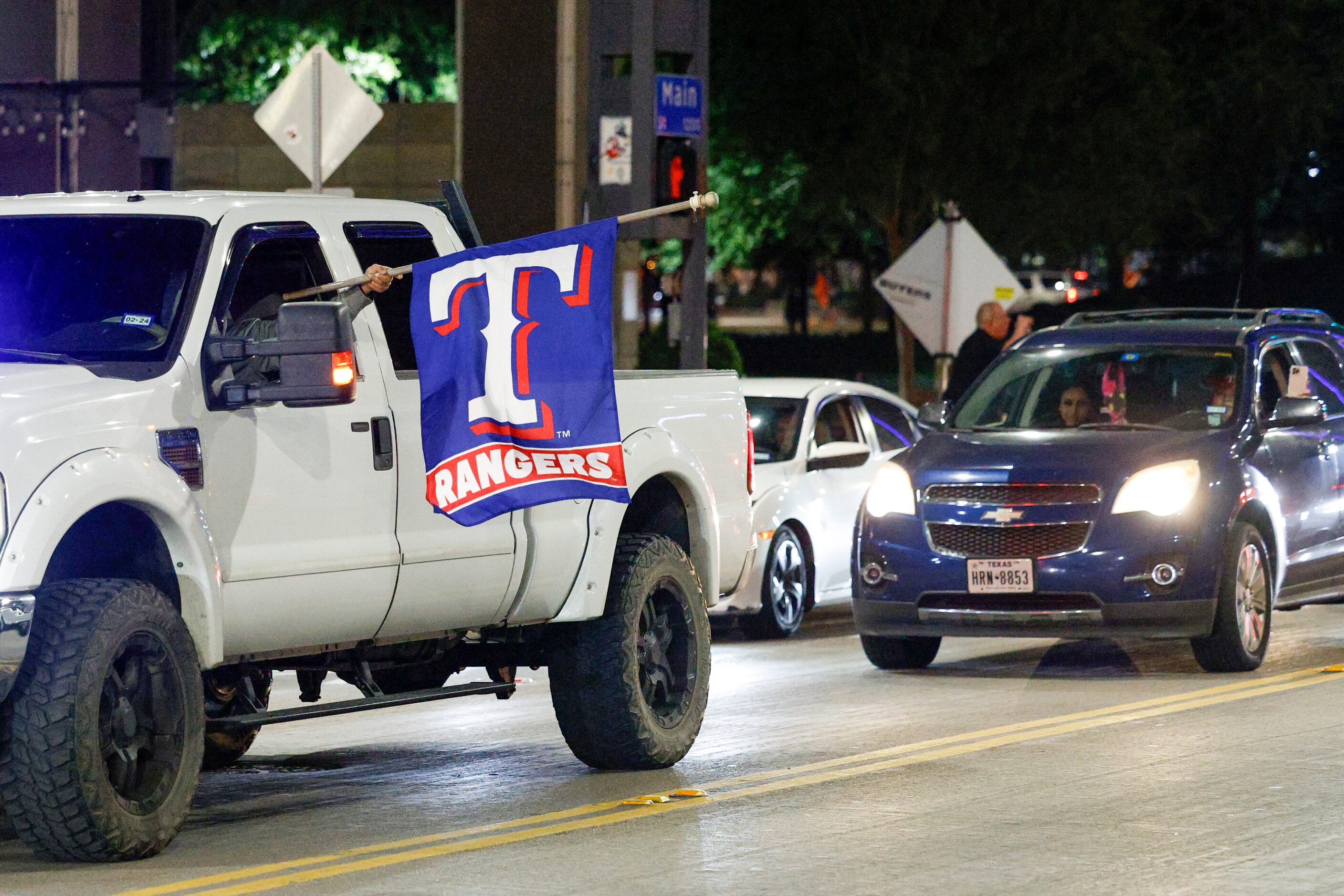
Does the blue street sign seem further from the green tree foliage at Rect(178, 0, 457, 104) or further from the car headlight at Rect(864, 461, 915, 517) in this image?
the green tree foliage at Rect(178, 0, 457, 104)

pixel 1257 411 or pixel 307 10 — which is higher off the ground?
pixel 307 10

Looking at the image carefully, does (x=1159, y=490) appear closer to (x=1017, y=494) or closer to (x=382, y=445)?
(x=1017, y=494)

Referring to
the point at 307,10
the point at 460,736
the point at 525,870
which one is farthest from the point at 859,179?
the point at 525,870

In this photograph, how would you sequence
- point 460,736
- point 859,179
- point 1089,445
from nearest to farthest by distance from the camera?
1. point 460,736
2. point 1089,445
3. point 859,179

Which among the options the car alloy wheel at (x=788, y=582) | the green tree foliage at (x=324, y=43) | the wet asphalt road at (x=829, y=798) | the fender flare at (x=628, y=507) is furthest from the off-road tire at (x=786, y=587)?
the green tree foliage at (x=324, y=43)

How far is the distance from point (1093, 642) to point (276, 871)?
7.97 metres

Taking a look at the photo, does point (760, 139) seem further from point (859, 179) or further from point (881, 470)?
point (881, 470)

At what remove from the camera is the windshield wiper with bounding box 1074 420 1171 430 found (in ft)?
42.7

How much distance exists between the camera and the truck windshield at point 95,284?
7.93 metres

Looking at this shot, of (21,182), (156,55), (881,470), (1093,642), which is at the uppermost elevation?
(156,55)

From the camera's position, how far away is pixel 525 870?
24.6 ft

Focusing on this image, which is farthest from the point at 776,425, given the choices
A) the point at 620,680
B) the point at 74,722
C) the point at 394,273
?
the point at 74,722

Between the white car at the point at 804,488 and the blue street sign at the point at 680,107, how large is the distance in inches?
205

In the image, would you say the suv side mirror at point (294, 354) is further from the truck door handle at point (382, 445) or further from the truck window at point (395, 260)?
the truck window at point (395, 260)
